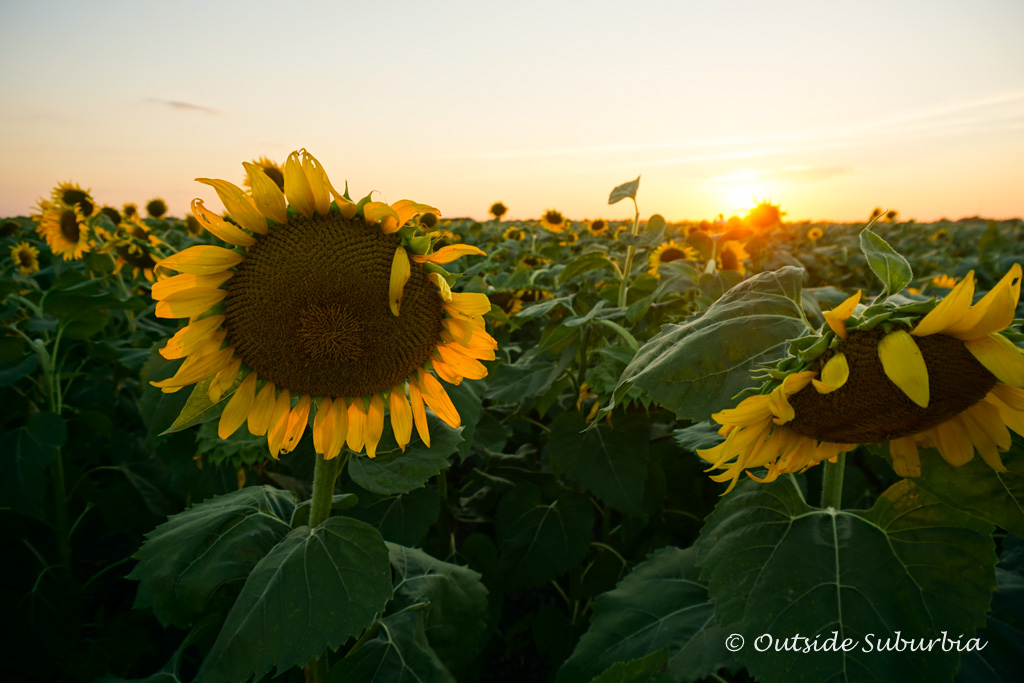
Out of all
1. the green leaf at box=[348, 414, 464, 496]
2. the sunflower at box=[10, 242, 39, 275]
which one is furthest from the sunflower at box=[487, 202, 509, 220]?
the green leaf at box=[348, 414, 464, 496]

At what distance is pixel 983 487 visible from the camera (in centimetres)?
114

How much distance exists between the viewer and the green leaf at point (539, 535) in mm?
2527

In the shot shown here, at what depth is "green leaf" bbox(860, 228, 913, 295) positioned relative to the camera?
107cm

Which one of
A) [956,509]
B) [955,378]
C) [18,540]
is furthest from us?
[18,540]

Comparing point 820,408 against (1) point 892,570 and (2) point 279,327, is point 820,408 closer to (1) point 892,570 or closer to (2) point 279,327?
(1) point 892,570

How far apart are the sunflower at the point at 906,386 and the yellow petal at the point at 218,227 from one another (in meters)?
1.07

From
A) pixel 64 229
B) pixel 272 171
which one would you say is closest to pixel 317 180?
pixel 272 171

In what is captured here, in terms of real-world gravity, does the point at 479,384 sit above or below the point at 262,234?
below

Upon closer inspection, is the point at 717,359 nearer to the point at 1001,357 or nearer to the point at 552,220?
the point at 1001,357

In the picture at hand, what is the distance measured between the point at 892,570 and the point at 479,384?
109 centimetres

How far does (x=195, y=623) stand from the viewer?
161 cm

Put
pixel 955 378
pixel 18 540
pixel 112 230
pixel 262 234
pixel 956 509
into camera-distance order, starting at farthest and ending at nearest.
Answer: pixel 112 230, pixel 18 540, pixel 262 234, pixel 956 509, pixel 955 378

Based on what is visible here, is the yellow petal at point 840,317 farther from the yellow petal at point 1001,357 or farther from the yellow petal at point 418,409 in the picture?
the yellow petal at point 418,409

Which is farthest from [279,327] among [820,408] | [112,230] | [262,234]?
[112,230]
